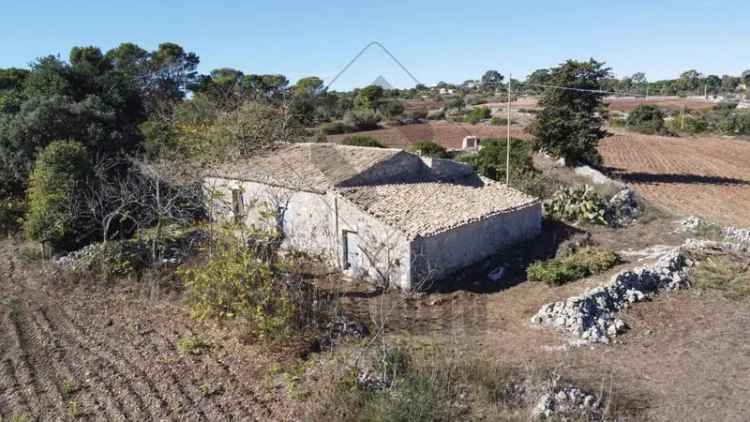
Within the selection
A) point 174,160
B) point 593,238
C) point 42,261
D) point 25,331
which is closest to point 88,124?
point 174,160

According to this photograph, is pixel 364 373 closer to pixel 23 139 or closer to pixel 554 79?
pixel 23 139

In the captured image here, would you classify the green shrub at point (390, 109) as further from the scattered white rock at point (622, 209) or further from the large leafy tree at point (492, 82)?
the scattered white rock at point (622, 209)

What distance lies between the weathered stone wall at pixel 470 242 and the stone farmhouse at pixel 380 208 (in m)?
0.03

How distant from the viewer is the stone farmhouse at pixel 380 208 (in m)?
11.9

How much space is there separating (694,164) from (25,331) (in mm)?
33964

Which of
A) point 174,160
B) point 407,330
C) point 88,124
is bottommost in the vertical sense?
point 407,330

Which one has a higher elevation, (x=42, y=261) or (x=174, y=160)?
(x=174, y=160)

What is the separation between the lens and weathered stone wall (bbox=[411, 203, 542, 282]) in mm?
11741

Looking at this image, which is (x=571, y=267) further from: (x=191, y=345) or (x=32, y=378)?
(x=32, y=378)

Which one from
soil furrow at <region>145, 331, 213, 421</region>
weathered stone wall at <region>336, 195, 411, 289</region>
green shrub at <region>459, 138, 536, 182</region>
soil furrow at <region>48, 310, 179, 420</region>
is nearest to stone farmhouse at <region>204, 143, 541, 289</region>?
weathered stone wall at <region>336, 195, 411, 289</region>

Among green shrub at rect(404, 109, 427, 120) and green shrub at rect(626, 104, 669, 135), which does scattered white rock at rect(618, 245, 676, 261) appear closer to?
green shrub at rect(404, 109, 427, 120)

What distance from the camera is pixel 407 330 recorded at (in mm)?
9516

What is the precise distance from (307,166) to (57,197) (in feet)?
20.7

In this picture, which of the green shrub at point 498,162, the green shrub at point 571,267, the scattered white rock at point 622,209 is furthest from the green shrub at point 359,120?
the green shrub at point 571,267
